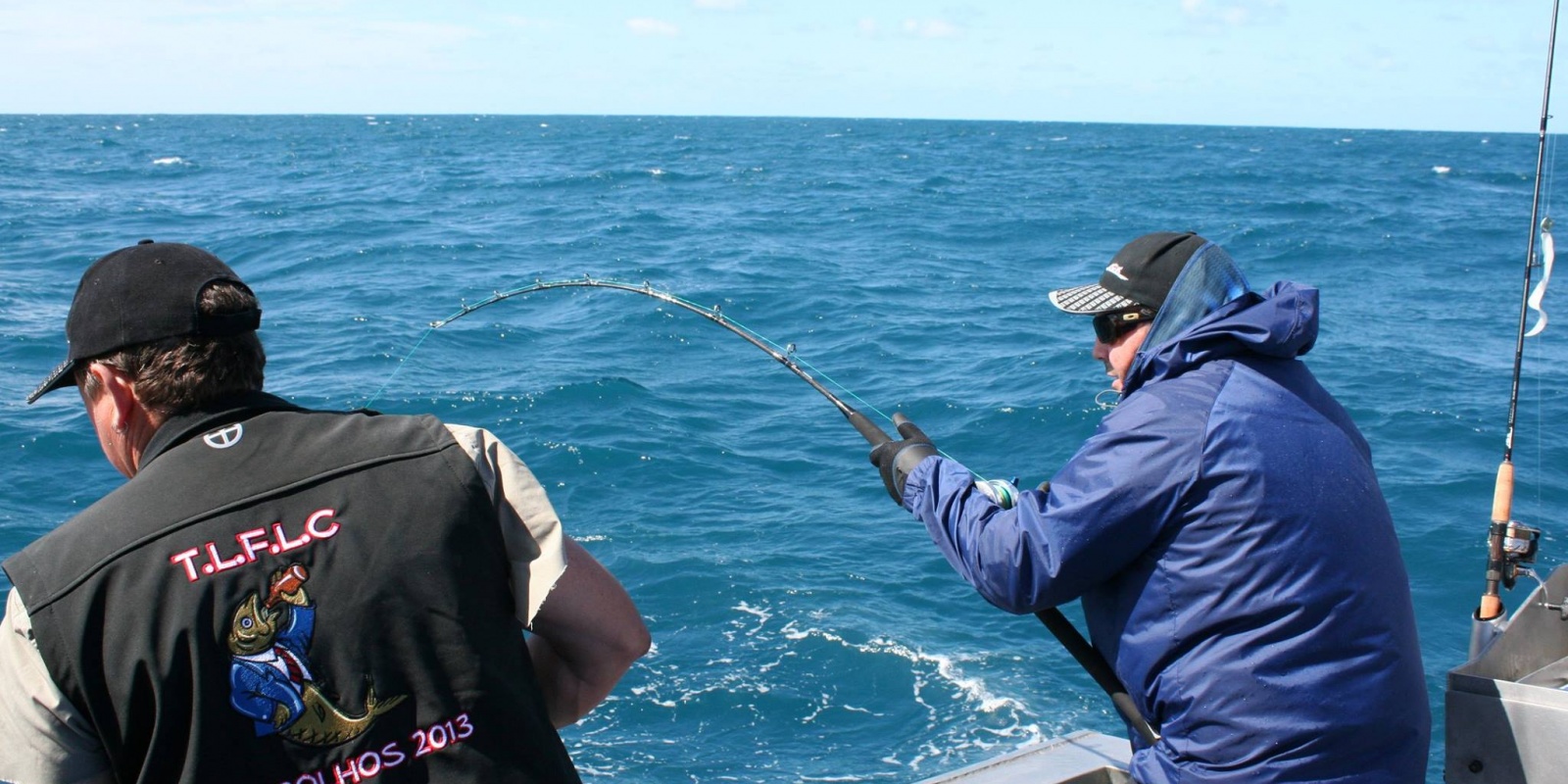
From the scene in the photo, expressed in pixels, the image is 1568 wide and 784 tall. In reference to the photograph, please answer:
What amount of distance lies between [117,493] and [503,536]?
445 millimetres

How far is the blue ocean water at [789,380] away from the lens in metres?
5.95

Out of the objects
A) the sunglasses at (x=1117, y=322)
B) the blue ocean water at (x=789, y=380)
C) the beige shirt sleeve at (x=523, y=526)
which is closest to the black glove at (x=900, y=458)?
the sunglasses at (x=1117, y=322)

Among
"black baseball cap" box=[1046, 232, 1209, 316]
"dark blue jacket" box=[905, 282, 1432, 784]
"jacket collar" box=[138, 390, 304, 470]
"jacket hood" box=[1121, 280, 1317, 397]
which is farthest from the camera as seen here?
"black baseball cap" box=[1046, 232, 1209, 316]

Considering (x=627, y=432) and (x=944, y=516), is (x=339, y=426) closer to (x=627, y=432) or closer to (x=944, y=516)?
(x=944, y=516)

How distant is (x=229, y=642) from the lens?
1.36 metres

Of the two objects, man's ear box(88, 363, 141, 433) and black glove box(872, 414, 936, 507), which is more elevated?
man's ear box(88, 363, 141, 433)

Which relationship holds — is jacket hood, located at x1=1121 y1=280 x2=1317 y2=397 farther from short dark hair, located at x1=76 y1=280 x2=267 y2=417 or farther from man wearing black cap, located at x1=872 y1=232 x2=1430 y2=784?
short dark hair, located at x1=76 y1=280 x2=267 y2=417

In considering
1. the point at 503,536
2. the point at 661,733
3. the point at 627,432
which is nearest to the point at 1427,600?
the point at 661,733

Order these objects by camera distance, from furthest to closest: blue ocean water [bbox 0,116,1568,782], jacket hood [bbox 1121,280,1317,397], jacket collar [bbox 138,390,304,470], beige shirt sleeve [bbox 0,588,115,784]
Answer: blue ocean water [bbox 0,116,1568,782] → jacket hood [bbox 1121,280,1317,397] → jacket collar [bbox 138,390,304,470] → beige shirt sleeve [bbox 0,588,115,784]

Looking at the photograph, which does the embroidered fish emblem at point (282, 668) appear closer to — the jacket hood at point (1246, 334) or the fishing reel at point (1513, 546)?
the jacket hood at point (1246, 334)

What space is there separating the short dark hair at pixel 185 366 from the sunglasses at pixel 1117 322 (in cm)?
144

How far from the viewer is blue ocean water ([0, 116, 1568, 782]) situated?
5945 millimetres

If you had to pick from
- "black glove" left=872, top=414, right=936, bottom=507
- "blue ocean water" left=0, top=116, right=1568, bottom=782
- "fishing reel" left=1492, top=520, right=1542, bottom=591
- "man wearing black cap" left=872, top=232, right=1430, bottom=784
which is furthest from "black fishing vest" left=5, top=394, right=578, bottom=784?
"blue ocean water" left=0, top=116, right=1568, bottom=782

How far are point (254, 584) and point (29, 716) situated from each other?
10.8 inches
